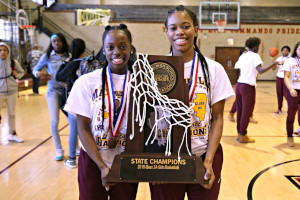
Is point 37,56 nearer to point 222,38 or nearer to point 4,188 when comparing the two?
point 4,188

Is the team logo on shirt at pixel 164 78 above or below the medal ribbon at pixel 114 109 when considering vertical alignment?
above

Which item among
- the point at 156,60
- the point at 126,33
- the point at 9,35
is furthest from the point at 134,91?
the point at 9,35

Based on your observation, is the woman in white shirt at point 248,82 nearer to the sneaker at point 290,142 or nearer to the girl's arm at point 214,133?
the sneaker at point 290,142

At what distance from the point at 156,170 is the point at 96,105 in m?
0.46

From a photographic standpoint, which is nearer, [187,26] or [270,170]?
[187,26]

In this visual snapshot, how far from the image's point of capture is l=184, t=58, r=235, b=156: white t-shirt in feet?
4.50

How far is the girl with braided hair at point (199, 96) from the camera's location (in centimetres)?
136

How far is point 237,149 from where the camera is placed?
13.8ft

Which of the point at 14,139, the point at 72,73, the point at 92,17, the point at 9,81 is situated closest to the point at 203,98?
the point at 72,73

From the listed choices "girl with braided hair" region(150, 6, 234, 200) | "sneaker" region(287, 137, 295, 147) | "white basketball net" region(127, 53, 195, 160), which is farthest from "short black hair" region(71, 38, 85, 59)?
"sneaker" region(287, 137, 295, 147)

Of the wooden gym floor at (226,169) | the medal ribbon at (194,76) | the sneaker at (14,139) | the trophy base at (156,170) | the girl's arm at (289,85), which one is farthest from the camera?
the sneaker at (14,139)

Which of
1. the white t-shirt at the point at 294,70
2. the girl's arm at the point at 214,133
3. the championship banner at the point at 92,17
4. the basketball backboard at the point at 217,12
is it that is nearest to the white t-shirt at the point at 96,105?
the girl's arm at the point at 214,133

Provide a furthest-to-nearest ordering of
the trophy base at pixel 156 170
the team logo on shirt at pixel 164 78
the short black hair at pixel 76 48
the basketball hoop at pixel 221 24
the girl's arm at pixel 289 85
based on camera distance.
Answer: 1. the basketball hoop at pixel 221 24
2. the girl's arm at pixel 289 85
3. the short black hair at pixel 76 48
4. the team logo on shirt at pixel 164 78
5. the trophy base at pixel 156 170

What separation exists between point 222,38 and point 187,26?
50.9 ft
